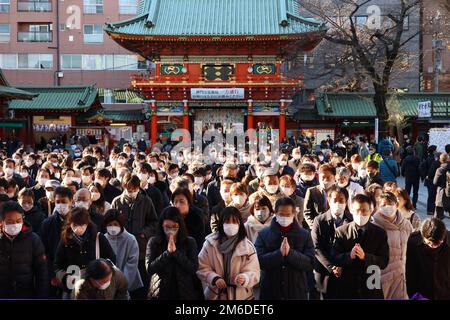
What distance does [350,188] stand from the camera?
832cm

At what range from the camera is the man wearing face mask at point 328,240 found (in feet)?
19.4

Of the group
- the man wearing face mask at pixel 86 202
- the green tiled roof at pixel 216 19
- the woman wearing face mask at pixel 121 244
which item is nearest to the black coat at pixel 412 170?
the man wearing face mask at pixel 86 202

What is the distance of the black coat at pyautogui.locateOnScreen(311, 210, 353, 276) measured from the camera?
5968 mm

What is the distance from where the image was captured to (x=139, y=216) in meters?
7.36

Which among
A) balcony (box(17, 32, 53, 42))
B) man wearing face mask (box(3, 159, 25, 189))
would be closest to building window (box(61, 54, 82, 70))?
balcony (box(17, 32, 53, 42))

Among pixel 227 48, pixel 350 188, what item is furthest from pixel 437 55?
pixel 350 188

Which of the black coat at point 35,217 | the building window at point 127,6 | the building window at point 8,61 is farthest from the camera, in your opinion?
the building window at point 127,6

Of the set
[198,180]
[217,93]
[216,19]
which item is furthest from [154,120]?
[198,180]

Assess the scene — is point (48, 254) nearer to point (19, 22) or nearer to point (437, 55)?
point (437, 55)

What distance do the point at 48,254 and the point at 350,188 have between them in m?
4.57

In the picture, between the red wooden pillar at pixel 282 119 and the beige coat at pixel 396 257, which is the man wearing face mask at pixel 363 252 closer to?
the beige coat at pixel 396 257

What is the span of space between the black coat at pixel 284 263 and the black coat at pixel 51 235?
235cm

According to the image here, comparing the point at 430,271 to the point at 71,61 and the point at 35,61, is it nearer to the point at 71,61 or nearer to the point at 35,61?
the point at 71,61

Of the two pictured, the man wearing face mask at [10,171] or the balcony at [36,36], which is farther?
the balcony at [36,36]
